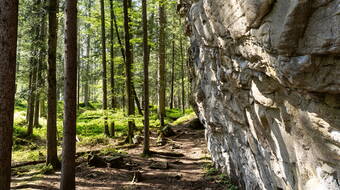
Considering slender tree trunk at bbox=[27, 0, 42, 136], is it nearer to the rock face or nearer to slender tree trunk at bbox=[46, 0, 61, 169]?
slender tree trunk at bbox=[46, 0, 61, 169]

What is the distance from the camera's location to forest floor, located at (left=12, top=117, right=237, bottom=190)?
7.91 meters

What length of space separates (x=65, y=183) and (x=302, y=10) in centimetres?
686

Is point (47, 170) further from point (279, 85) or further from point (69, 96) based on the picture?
point (279, 85)

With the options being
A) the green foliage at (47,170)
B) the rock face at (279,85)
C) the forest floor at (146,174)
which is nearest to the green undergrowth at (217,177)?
the forest floor at (146,174)

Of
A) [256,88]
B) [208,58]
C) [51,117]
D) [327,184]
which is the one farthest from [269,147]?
[51,117]

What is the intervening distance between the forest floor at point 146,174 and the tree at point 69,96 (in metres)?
1.41

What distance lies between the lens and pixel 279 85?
4.14 metres

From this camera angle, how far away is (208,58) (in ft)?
25.8

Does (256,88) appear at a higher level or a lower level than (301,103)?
higher

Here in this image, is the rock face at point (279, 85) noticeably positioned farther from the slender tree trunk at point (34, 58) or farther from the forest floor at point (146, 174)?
the slender tree trunk at point (34, 58)

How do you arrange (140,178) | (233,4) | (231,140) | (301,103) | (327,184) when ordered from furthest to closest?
1. (140,178)
2. (231,140)
3. (233,4)
4. (301,103)
5. (327,184)

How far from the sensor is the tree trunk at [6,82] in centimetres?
513

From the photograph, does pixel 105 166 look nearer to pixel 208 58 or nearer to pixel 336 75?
pixel 208 58

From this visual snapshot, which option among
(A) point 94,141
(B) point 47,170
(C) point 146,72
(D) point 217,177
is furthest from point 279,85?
(A) point 94,141
